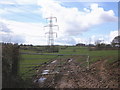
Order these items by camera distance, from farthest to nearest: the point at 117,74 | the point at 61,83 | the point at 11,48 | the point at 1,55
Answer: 1. the point at 117,74
2. the point at 61,83
3. the point at 11,48
4. the point at 1,55

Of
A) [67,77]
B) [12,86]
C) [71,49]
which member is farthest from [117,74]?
[71,49]

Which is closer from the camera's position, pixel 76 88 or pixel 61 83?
pixel 76 88

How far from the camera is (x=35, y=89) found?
5.45 m

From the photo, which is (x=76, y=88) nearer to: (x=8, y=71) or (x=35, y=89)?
(x=35, y=89)

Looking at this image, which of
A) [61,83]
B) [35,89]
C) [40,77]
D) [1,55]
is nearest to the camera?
[1,55]

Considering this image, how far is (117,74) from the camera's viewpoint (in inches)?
317

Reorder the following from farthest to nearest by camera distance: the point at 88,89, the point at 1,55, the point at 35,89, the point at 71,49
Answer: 1. the point at 71,49
2. the point at 88,89
3. the point at 35,89
4. the point at 1,55

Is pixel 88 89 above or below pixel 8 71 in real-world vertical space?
below

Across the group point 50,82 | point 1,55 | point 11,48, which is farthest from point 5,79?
point 50,82

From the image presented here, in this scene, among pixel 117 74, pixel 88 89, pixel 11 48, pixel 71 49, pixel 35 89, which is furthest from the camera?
pixel 71 49

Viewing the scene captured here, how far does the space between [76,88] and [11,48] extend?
9.55ft

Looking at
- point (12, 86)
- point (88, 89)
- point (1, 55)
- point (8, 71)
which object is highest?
point (1, 55)

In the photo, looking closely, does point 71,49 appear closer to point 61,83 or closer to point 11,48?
point 61,83

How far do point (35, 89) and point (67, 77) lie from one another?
105 inches
